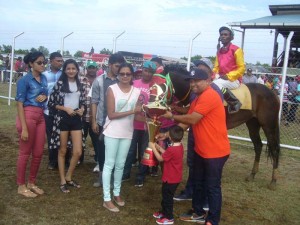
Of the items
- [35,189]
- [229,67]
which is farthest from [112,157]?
[229,67]

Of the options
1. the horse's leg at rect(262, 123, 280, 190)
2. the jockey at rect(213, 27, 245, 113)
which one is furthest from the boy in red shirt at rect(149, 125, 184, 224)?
the horse's leg at rect(262, 123, 280, 190)

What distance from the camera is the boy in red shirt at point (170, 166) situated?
3.68 metres

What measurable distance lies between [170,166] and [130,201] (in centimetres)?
104

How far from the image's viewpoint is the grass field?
151 inches

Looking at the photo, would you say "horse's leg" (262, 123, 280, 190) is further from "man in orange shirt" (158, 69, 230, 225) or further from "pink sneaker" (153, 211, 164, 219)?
"pink sneaker" (153, 211, 164, 219)

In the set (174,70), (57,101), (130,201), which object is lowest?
(130,201)

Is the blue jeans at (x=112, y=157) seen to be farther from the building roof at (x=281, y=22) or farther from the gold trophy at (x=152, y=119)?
the building roof at (x=281, y=22)

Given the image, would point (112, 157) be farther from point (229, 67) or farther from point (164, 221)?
point (229, 67)

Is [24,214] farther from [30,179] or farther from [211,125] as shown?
[211,125]

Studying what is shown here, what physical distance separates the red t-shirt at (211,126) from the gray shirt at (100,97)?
1685 mm

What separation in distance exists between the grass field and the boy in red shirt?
19 centimetres

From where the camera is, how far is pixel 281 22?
16.0m

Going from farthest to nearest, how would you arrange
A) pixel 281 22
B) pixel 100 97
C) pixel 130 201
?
1. pixel 281 22
2. pixel 100 97
3. pixel 130 201

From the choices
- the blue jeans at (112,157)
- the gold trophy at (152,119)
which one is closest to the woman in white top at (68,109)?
the blue jeans at (112,157)
